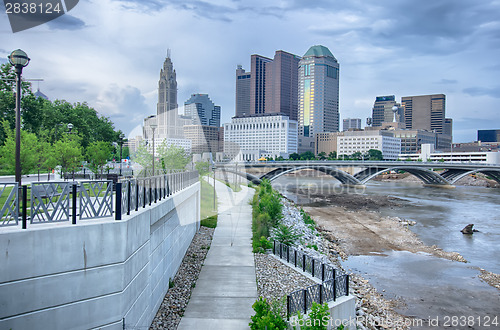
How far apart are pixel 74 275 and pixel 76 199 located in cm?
228

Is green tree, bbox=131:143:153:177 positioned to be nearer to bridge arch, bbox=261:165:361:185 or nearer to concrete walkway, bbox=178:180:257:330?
concrete walkway, bbox=178:180:257:330

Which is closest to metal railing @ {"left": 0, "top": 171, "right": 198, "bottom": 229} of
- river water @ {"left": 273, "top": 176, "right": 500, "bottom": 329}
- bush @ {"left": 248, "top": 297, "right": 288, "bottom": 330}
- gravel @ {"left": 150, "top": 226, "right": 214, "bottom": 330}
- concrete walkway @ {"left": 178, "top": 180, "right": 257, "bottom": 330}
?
gravel @ {"left": 150, "top": 226, "right": 214, "bottom": 330}

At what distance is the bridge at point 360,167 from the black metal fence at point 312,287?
4905 centimetres

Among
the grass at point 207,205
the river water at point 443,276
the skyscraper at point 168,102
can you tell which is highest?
the skyscraper at point 168,102

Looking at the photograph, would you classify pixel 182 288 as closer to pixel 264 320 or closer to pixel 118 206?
pixel 264 320

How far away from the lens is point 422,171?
88.4 m

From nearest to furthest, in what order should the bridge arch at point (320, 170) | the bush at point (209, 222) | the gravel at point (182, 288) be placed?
the gravel at point (182, 288), the bush at point (209, 222), the bridge arch at point (320, 170)

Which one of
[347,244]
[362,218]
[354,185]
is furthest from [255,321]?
[354,185]

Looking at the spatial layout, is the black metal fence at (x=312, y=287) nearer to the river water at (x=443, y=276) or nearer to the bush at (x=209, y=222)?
the river water at (x=443, y=276)

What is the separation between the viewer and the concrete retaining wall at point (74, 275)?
6.29 meters

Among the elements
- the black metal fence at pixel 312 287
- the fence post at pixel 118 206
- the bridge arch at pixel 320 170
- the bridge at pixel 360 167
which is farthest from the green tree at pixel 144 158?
the bridge arch at pixel 320 170

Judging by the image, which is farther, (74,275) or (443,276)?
(443,276)

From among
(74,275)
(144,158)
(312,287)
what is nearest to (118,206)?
(74,275)

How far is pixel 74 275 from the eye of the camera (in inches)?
271
